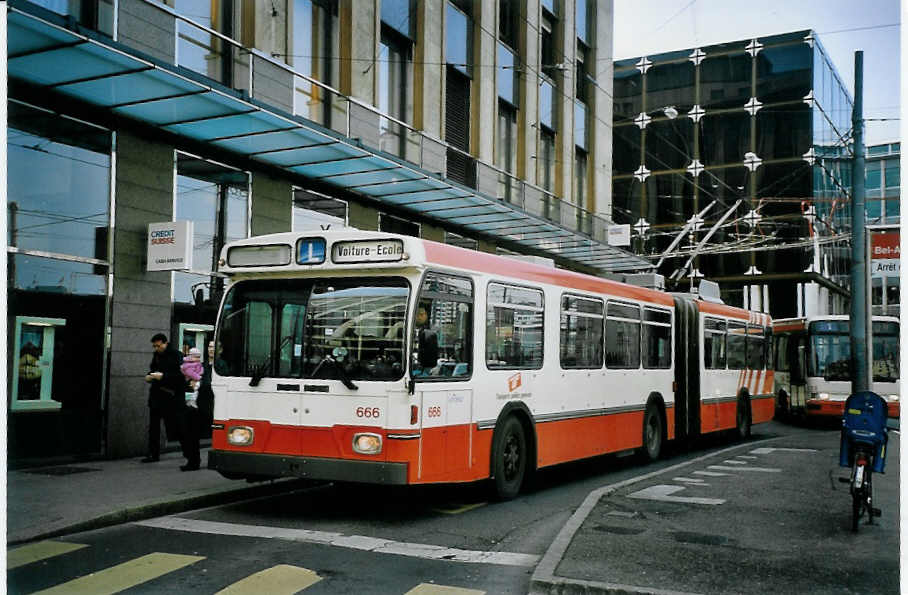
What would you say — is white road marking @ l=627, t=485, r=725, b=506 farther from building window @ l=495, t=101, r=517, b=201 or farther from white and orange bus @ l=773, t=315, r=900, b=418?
building window @ l=495, t=101, r=517, b=201

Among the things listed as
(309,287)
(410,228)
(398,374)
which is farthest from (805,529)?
(410,228)

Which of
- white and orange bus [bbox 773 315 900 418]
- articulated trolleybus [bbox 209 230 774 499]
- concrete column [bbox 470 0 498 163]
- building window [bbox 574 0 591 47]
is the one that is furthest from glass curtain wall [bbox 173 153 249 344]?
building window [bbox 574 0 591 47]

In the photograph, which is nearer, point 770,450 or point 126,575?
point 126,575

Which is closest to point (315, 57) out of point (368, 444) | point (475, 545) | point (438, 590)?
point (368, 444)

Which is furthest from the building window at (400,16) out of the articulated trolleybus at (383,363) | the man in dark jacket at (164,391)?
the articulated trolleybus at (383,363)

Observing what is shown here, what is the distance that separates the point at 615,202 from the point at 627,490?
27.4m

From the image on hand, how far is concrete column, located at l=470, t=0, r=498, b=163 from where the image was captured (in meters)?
23.5

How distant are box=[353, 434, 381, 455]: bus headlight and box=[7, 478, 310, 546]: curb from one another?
2.09m

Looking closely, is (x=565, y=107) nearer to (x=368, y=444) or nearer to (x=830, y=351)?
(x=830, y=351)

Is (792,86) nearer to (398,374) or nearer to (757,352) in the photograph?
(757,352)

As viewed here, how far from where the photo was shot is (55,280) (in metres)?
12.6

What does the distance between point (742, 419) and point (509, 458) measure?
10.4 m

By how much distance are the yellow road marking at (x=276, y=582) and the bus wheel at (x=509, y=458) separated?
140 inches

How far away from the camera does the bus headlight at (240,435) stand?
377 inches
